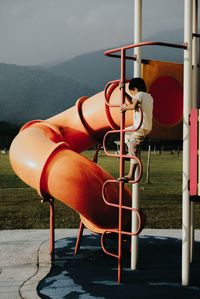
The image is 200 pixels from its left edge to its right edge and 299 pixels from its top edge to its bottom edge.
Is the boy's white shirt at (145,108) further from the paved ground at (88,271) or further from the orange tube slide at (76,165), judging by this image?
the paved ground at (88,271)

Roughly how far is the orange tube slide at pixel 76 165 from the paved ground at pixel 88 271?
662mm

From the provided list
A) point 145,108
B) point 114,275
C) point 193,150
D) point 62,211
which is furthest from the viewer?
point 62,211

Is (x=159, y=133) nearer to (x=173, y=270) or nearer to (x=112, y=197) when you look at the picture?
(x=112, y=197)

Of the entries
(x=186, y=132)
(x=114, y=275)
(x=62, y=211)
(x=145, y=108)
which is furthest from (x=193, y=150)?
(x=62, y=211)

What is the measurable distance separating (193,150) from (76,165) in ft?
5.10

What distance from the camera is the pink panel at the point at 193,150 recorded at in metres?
4.44

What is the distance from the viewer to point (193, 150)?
4.51 metres

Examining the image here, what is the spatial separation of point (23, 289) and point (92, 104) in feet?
8.92

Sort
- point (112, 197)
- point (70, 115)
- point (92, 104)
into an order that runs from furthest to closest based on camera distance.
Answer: point (70, 115) → point (92, 104) → point (112, 197)

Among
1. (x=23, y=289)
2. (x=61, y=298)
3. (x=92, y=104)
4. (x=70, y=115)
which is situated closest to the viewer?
(x=61, y=298)

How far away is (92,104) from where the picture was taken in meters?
6.11

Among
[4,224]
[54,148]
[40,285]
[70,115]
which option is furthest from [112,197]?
[4,224]

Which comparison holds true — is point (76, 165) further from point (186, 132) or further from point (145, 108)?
point (186, 132)

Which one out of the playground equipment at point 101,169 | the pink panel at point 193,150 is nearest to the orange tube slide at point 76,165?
the playground equipment at point 101,169
